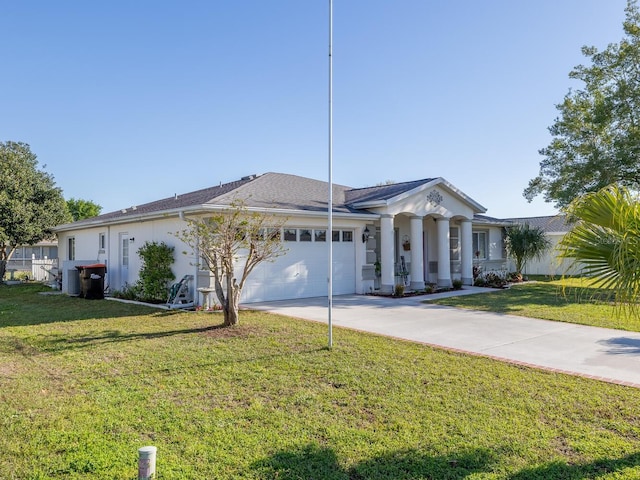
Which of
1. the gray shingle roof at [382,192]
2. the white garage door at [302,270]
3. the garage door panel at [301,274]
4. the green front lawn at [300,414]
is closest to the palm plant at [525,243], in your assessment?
the gray shingle roof at [382,192]

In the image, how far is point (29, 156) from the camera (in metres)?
24.8

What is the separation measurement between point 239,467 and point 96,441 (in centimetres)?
151

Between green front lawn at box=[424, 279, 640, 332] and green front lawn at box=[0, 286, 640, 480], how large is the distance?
4725 millimetres

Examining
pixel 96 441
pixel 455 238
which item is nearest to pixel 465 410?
pixel 96 441

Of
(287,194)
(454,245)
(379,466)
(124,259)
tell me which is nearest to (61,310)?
(124,259)

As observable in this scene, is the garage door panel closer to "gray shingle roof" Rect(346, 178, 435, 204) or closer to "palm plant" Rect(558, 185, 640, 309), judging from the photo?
"gray shingle roof" Rect(346, 178, 435, 204)

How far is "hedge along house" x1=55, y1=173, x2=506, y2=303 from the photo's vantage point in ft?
45.8

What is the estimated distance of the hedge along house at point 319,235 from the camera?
45.8 feet

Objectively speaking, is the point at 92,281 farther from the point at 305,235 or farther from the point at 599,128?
the point at 599,128

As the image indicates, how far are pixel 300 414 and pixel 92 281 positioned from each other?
13210mm

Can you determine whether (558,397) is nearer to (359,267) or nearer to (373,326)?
(373,326)

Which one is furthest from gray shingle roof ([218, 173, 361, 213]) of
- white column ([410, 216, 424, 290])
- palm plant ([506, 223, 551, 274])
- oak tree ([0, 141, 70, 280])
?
oak tree ([0, 141, 70, 280])

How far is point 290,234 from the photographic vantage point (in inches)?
568

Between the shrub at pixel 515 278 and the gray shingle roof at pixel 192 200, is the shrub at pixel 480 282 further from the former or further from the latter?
the gray shingle roof at pixel 192 200
